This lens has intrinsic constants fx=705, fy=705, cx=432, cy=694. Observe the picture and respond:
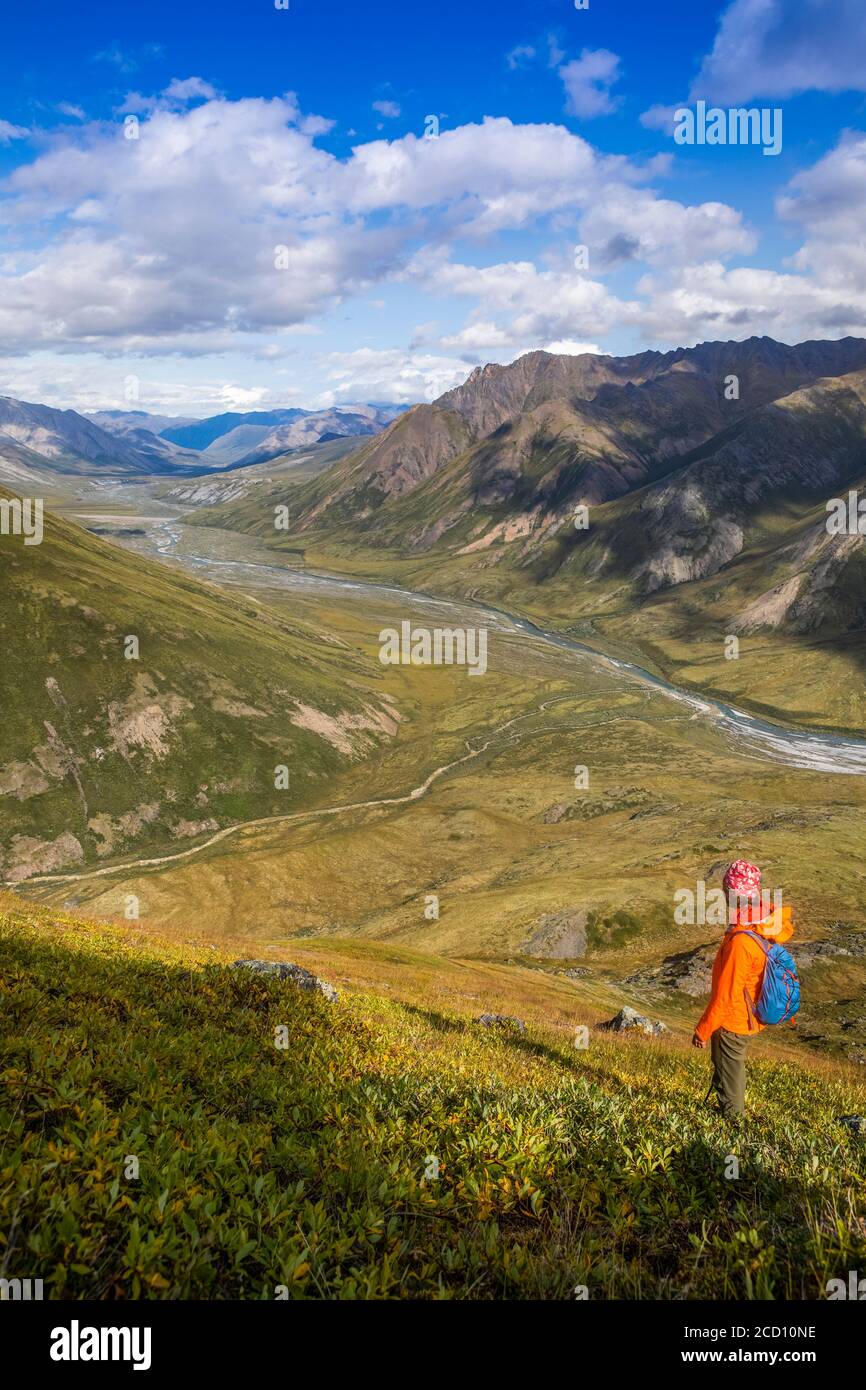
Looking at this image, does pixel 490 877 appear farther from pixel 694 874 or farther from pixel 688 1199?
pixel 688 1199

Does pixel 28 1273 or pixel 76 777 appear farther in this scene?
pixel 76 777

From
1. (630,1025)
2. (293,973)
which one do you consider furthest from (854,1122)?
(630,1025)

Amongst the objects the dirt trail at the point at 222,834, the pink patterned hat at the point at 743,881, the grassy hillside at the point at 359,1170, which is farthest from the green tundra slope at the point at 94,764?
the pink patterned hat at the point at 743,881

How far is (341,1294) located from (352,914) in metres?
131

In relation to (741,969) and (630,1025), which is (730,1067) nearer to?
(741,969)

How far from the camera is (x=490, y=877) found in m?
140

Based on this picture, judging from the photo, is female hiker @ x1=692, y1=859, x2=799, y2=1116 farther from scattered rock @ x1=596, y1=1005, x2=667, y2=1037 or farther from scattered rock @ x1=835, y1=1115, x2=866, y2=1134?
scattered rock @ x1=596, y1=1005, x2=667, y2=1037

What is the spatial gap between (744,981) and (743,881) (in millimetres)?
1900

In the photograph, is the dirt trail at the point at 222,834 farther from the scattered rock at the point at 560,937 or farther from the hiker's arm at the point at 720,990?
the hiker's arm at the point at 720,990

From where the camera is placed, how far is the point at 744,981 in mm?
13672

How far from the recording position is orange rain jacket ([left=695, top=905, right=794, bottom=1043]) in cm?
1353

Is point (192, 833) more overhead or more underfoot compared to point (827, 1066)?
more underfoot
